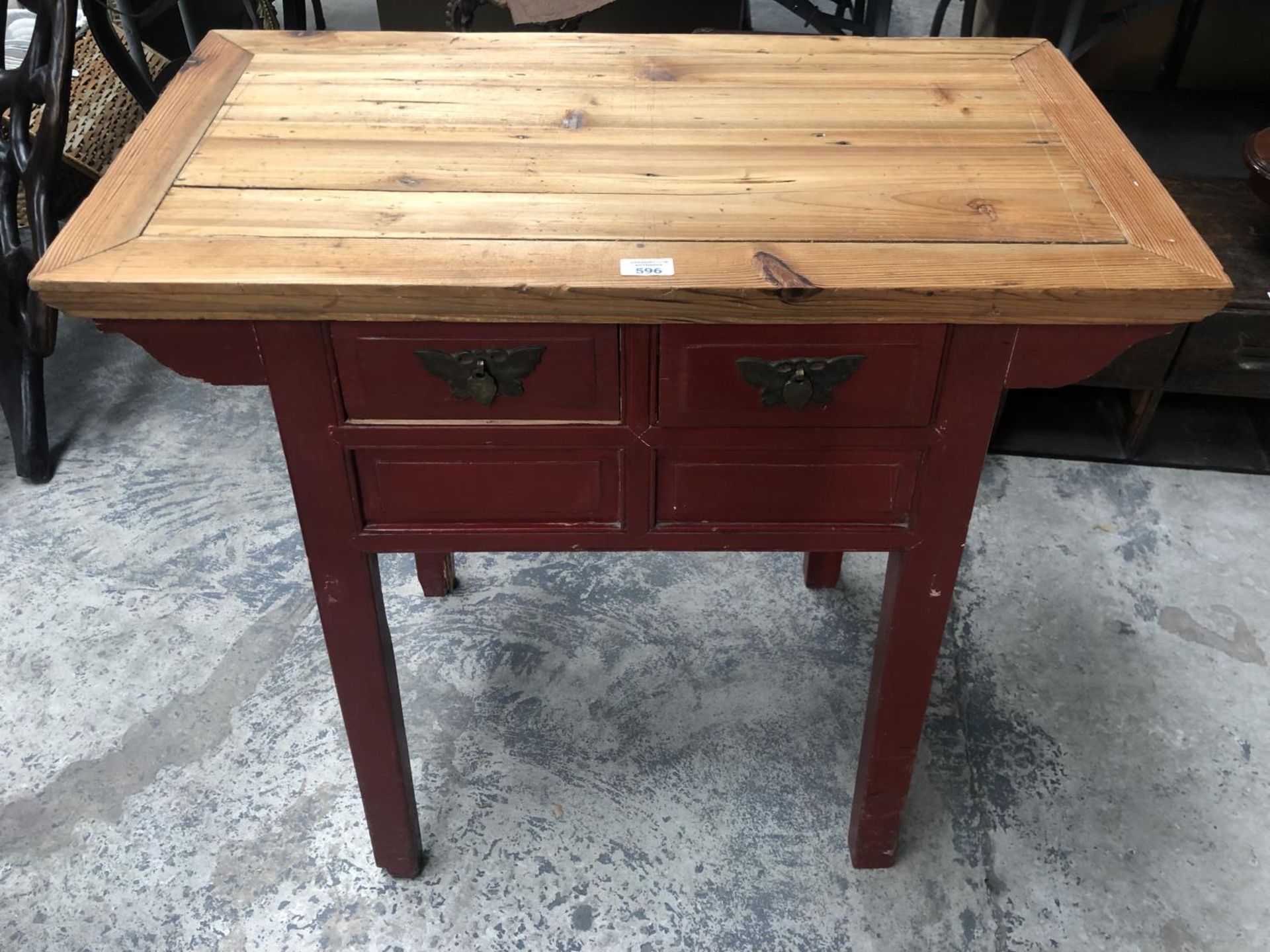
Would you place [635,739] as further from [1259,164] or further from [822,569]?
[1259,164]

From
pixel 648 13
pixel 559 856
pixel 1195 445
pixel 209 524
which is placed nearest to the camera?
pixel 559 856

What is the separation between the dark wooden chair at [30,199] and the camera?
6.52 feet

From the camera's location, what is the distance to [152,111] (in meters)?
1.16

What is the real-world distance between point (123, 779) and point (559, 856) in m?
0.66

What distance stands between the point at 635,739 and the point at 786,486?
2.20 feet

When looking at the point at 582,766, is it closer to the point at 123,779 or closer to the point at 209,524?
the point at 123,779

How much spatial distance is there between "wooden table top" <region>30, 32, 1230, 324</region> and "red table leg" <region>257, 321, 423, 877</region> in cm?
7

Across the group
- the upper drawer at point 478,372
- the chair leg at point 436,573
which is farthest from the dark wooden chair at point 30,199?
the upper drawer at point 478,372

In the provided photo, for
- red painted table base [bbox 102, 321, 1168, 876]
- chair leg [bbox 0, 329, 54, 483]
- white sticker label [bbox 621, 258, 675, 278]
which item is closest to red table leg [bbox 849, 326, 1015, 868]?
red painted table base [bbox 102, 321, 1168, 876]

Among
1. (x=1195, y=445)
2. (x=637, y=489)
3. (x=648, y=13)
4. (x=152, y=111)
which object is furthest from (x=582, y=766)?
(x=648, y=13)

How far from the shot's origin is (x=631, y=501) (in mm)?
1080

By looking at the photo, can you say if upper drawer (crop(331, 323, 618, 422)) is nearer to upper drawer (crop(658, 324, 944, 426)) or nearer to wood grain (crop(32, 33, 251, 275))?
upper drawer (crop(658, 324, 944, 426))

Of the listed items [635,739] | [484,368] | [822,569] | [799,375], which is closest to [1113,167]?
[799,375]

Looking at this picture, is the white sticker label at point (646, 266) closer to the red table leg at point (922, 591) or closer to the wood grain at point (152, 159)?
the red table leg at point (922, 591)
